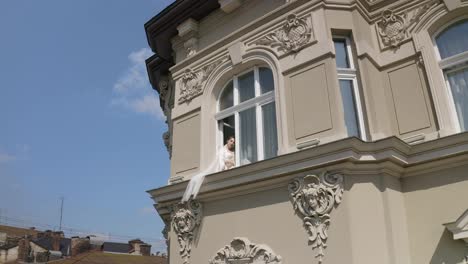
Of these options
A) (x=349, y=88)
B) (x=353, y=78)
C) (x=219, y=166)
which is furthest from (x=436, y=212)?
(x=219, y=166)

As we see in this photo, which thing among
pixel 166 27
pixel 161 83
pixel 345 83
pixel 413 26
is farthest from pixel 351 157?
pixel 161 83

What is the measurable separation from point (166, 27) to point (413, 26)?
5677mm

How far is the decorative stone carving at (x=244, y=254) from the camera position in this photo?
6.51 m

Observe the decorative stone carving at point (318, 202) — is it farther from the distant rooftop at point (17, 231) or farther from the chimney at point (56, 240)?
the distant rooftop at point (17, 231)

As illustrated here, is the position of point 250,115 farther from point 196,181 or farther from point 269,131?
point 196,181

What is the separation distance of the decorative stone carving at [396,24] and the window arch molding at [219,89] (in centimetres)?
207

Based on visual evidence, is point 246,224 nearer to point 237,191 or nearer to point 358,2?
point 237,191

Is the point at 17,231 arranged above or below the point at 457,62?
above

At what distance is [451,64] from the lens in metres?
6.91

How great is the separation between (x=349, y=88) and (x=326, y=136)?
126 cm

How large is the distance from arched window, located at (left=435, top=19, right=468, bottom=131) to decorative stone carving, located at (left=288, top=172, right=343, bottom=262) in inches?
96.0

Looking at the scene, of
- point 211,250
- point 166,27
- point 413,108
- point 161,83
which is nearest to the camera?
point 413,108

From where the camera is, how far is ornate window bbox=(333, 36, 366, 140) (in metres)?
6.93

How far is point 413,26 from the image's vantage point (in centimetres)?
724
